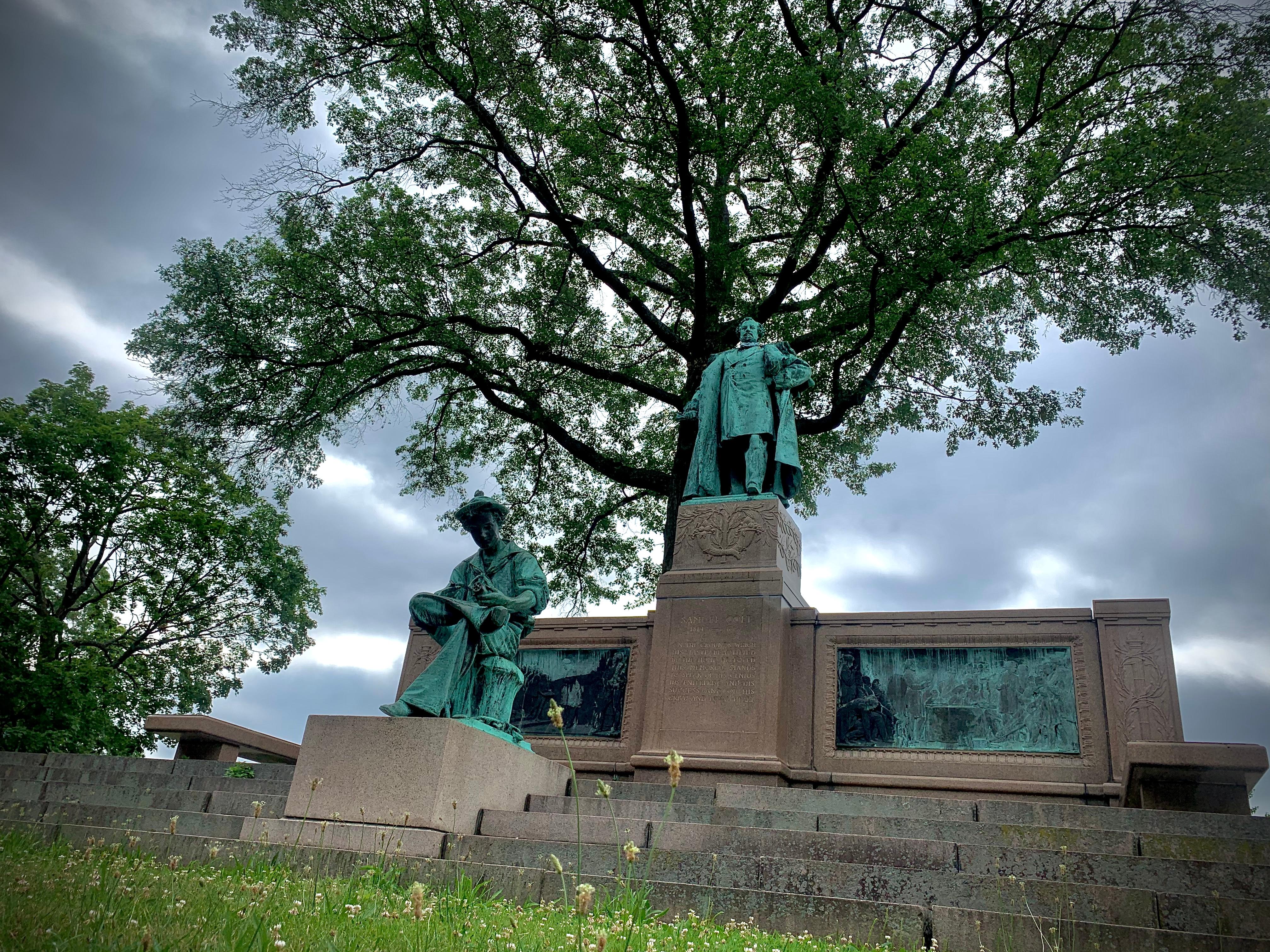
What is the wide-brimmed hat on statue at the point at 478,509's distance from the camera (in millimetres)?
8172

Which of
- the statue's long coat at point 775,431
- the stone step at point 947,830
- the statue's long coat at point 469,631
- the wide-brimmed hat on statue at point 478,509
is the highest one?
the statue's long coat at point 775,431

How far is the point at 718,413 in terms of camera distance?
11.5 meters

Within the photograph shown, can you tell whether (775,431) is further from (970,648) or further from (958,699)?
(958,699)

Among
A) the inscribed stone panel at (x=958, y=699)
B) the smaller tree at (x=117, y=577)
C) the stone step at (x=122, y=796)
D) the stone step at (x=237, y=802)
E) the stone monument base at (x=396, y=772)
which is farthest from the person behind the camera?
the smaller tree at (x=117, y=577)

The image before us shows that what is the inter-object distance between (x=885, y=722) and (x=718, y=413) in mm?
4081

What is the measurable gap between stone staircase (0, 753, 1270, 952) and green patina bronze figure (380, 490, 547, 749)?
89 cm

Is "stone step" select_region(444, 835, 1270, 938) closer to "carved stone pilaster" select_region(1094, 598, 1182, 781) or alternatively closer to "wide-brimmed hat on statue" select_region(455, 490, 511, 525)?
"wide-brimmed hat on statue" select_region(455, 490, 511, 525)

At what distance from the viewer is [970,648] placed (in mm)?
9781

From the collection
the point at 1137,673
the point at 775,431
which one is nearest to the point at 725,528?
the point at 775,431

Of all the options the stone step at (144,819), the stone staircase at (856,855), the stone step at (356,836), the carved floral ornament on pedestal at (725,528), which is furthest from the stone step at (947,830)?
the carved floral ornament on pedestal at (725,528)

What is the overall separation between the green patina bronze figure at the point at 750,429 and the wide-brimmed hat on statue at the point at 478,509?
3473 mm

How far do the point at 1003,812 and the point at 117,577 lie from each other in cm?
2035

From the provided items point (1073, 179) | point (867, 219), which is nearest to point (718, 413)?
point (867, 219)

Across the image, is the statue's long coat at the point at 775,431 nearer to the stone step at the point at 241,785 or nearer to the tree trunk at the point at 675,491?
the tree trunk at the point at 675,491
